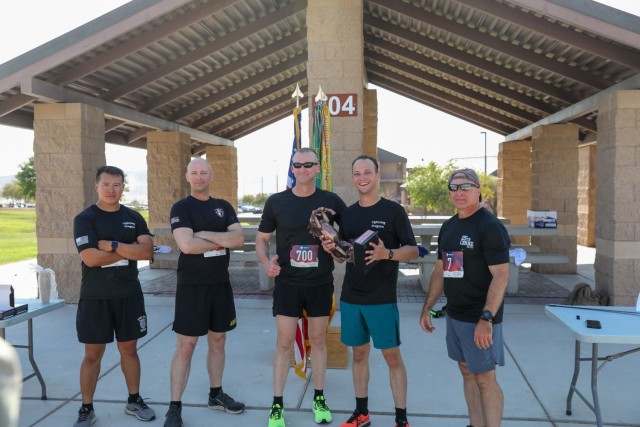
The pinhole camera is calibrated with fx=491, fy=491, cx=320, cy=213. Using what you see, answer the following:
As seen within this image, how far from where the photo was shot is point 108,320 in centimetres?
371

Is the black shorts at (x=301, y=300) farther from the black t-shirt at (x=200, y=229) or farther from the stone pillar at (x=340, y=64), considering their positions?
the stone pillar at (x=340, y=64)

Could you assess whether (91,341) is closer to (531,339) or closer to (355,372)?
(355,372)

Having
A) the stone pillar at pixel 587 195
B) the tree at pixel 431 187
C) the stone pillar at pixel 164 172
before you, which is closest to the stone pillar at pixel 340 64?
the stone pillar at pixel 164 172

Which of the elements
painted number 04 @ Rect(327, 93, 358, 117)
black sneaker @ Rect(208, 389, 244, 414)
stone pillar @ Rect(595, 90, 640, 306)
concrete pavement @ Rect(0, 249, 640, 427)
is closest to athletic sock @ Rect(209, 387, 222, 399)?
black sneaker @ Rect(208, 389, 244, 414)

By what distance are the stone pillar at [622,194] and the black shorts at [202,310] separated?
5709mm

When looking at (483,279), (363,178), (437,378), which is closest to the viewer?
(483,279)

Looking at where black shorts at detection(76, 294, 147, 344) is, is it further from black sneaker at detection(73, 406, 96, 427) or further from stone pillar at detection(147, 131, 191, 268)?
stone pillar at detection(147, 131, 191, 268)

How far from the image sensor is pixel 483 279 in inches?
122

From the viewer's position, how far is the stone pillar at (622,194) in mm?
6742

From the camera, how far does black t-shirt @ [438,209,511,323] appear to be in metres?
3.01

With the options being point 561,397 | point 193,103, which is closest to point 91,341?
point 561,397

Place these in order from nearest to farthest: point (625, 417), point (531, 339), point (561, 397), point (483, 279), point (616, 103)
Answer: point (483, 279), point (625, 417), point (561, 397), point (531, 339), point (616, 103)

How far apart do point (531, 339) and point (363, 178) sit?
3764mm

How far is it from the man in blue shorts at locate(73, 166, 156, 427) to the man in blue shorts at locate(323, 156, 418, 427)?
1596 mm
